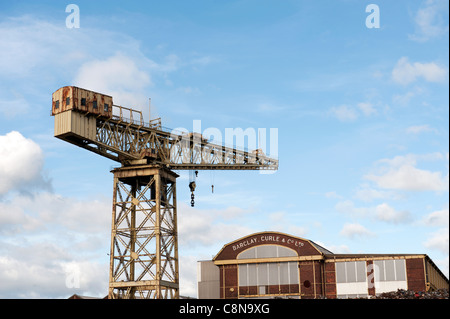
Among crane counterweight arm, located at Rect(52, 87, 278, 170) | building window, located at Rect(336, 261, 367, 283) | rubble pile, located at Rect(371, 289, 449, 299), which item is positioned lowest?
rubble pile, located at Rect(371, 289, 449, 299)

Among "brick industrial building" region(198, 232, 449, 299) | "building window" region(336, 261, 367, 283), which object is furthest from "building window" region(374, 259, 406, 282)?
"building window" region(336, 261, 367, 283)

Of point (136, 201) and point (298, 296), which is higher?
point (136, 201)

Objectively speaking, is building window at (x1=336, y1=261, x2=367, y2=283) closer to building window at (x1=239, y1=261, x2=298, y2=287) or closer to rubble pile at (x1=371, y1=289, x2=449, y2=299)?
rubble pile at (x1=371, y1=289, x2=449, y2=299)

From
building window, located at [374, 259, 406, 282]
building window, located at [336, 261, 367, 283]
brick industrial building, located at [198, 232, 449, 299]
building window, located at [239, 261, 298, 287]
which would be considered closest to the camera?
building window, located at [374, 259, 406, 282]

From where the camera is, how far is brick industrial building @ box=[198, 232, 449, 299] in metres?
75.8

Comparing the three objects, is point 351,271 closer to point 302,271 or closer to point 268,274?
point 302,271
